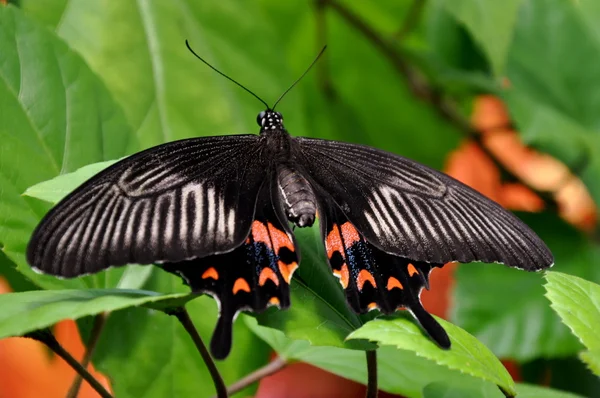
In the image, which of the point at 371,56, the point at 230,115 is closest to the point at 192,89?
the point at 230,115

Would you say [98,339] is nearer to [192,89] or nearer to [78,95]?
[78,95]

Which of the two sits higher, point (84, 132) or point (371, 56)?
point (371, 56)

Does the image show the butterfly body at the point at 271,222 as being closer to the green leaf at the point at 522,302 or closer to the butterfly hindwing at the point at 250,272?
the butterfly hindwing at the point at 250,272

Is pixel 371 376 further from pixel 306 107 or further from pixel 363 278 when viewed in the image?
pixel 306 107

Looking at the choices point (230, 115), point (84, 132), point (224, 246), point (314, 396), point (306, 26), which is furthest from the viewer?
point (306, 26)

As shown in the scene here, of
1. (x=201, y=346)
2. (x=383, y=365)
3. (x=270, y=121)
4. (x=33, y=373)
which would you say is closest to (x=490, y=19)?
(x=270, y=121)
